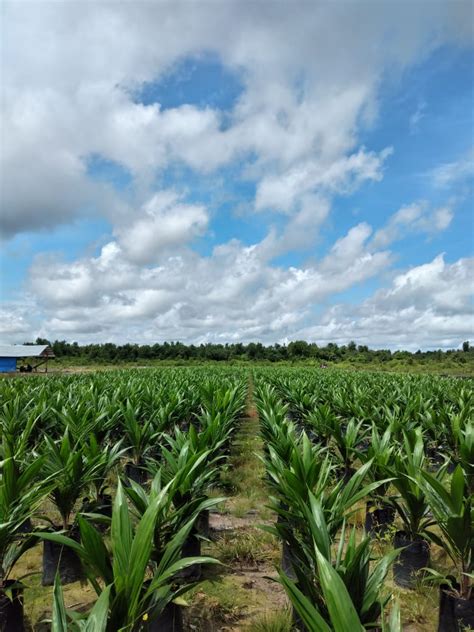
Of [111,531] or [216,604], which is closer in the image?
[111,531]

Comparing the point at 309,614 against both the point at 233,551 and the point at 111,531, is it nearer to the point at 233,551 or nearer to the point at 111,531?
the point at 111,531

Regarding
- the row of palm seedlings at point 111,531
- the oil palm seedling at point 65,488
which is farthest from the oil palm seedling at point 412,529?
the oil palm seedling at point 65,488

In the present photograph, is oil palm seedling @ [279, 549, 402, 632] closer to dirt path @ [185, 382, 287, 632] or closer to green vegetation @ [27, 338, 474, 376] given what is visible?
dirt path @ [185, 382, 287, 632]

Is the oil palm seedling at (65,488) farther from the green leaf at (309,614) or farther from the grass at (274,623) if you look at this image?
the green leaf at (309,614)

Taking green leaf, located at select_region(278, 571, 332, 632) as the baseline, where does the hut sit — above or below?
above

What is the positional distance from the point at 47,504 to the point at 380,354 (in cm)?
6152

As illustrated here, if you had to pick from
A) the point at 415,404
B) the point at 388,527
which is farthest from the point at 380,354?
the point at 388,527

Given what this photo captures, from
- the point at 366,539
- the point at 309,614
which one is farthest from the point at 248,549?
the point at 309,614

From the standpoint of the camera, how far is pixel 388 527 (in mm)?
3725

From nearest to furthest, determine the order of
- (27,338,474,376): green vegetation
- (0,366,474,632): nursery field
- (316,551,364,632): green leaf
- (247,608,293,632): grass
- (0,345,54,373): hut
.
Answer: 1. (316,551,364,632): green leaf
2. (0,366,474,632): nursery field
3. (247,608,293,632): grass
4. (0,345,54,373): hut
5. (27,338,474,376): green vegetation

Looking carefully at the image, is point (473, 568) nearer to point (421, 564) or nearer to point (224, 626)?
point (421, 564)

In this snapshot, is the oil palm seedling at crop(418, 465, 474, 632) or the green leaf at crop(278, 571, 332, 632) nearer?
the green leaf at crop(278, 571, 332, 632)

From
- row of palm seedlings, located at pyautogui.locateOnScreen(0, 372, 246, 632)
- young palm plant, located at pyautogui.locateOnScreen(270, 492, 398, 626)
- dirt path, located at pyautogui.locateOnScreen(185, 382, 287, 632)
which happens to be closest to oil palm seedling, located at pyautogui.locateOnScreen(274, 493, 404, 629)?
young palm plant, located at pyautogui.locateOnScreen(270, 492, 398, 626)

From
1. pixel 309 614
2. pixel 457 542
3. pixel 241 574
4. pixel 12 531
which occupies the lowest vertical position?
pixel 241 574
